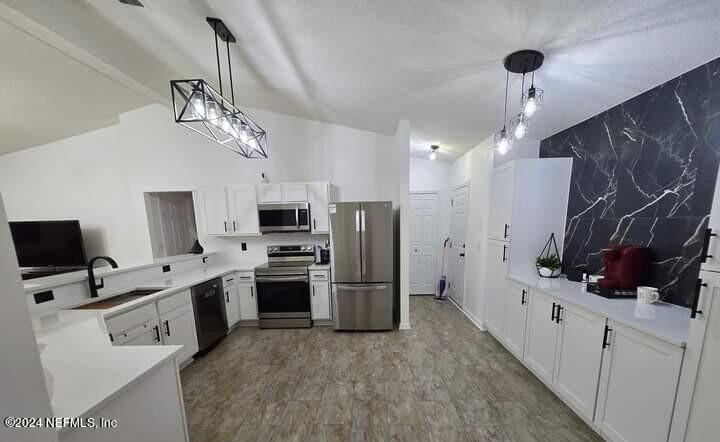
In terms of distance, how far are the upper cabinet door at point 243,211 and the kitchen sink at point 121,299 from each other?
1148mm

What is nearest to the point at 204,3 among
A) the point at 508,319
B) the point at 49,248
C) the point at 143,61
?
the point at 143,61

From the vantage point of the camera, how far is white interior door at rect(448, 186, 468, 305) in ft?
11.3

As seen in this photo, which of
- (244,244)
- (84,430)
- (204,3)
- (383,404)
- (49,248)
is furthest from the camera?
(244,244)

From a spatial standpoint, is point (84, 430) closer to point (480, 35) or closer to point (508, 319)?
point (480, 35)

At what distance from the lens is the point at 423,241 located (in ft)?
13.5

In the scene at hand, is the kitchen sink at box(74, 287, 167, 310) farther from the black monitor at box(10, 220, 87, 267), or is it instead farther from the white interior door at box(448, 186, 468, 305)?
the white interior door at box(448, 186, 468, 305)

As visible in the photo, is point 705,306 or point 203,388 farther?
point 203,388

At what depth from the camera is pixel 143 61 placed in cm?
238

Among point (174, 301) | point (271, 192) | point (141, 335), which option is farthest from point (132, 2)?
point (141, 335)

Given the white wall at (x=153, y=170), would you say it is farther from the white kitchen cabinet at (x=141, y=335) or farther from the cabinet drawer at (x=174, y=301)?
the white kitchen cabinet at (x=141, y=335)

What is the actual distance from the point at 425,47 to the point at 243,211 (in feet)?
9.63

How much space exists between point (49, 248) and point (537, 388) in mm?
6341

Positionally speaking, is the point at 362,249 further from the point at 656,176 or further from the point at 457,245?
the point at 656,176

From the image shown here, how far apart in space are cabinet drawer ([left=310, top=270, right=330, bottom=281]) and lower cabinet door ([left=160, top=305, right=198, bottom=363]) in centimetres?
134
